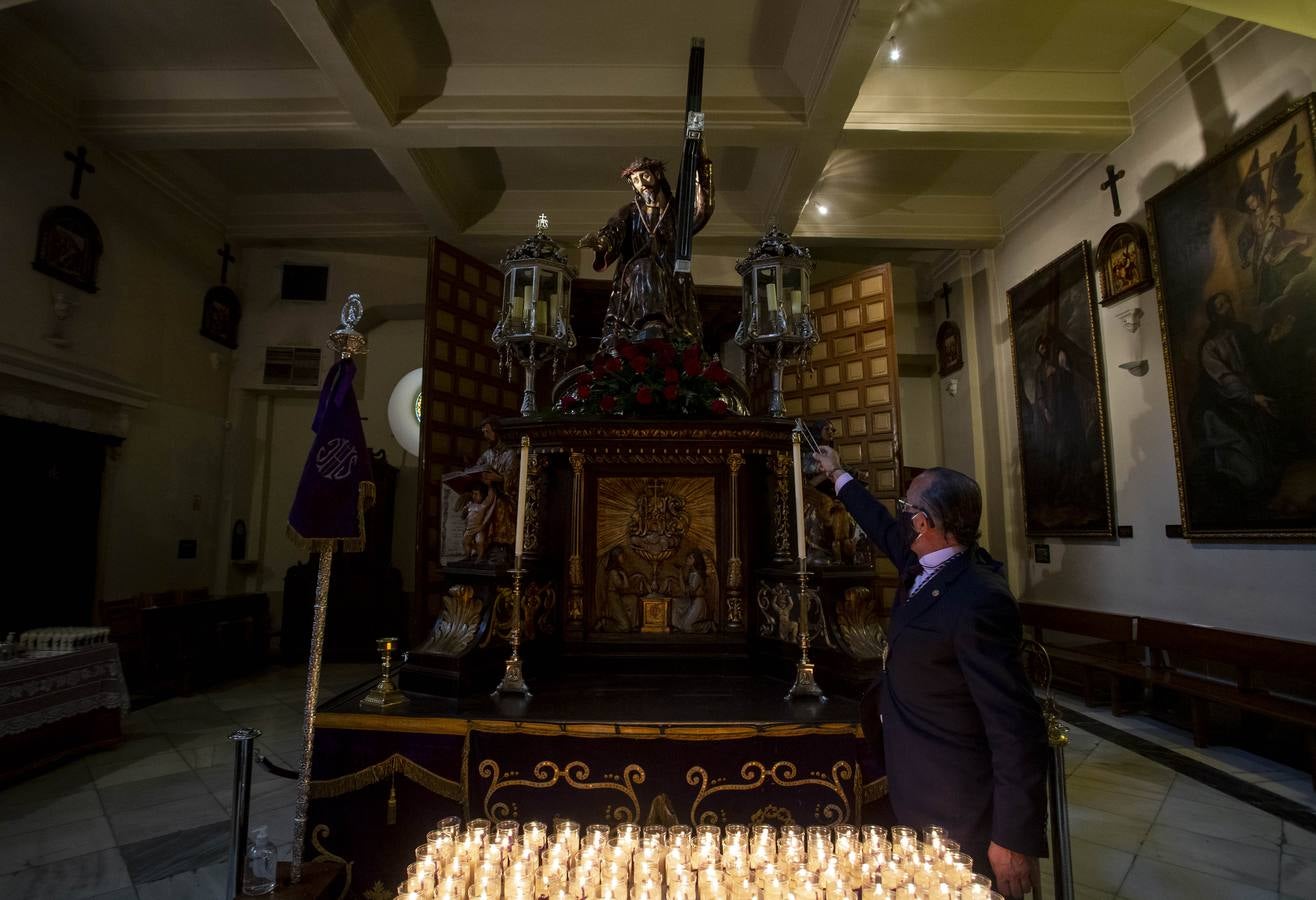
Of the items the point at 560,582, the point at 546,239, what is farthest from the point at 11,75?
the point at 560,582

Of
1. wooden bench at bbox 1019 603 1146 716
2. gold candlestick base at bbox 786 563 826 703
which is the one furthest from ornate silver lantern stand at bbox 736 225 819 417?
wooden bench at bbox 1019 603 1146 716

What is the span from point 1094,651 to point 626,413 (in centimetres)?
604

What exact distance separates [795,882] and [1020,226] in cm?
888

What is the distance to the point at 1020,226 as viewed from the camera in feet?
27.2

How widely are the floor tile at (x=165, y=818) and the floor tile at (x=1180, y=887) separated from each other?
4.61 meters

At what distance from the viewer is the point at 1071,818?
3.62 m

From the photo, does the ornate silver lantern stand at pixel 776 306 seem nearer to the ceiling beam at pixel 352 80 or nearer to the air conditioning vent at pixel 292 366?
the ceiling beam at pixel 352 80

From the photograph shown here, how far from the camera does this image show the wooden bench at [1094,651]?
5902 mm

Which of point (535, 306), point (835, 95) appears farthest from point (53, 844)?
point (835, 95)

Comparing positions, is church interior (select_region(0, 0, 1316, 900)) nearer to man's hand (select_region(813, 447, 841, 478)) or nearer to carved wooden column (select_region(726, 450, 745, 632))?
carved wooden column (select_region(726, 450, 745, 632))

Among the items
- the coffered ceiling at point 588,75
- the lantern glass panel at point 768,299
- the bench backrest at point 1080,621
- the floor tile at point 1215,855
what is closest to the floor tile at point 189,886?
the lantern glass panel at point 768,299

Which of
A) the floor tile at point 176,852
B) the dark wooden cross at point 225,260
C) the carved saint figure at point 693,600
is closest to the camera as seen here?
the floor tile at point 176,852

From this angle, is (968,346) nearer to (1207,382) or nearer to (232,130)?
(1207,382)

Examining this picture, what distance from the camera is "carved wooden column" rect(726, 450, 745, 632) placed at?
319cm
